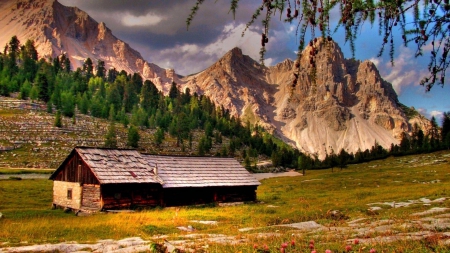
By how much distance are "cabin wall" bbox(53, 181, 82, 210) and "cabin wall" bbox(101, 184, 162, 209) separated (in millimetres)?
3428

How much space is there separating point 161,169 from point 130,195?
5270 millimetres

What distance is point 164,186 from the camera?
37500 mm

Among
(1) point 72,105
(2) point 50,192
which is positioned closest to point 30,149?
(1) point 72,105

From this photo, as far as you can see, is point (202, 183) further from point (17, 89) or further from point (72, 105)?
point (17, 89)

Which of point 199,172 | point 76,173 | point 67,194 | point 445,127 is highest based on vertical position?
point 445,127

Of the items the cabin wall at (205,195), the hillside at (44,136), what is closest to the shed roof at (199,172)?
the cabin wall at (205,195)

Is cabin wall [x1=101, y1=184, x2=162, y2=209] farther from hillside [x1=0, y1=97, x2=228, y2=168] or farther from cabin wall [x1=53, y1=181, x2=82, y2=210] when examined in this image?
hillside [x1=0, y1=97, x2=228, y2=168]

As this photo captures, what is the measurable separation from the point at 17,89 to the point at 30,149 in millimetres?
76770

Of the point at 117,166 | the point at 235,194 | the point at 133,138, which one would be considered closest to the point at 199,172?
the point at 235,194

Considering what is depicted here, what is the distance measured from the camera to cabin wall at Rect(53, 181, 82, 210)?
35906 millimetres

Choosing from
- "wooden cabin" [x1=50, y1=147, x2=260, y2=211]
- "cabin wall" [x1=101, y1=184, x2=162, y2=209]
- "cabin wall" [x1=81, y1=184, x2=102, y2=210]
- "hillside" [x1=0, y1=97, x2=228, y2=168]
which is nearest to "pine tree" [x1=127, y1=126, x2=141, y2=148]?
"hillside" [x1=0, y1=97, x2=228, y2=168]

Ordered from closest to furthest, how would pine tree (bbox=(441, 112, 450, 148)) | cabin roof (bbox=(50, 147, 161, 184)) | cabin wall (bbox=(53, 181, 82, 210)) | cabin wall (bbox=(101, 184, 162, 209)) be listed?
cabin wall (bbox=(101, 184, 162, 209)), cabin roof (bbox=(50, 147, 161, 184)), cabin wall (bbox=(53, 181, 82, 210)), pine tree (bbox=(441, 112, 450, 148))

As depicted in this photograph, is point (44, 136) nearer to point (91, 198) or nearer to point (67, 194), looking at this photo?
point (67, 194)

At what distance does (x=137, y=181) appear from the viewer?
35.6 metres
